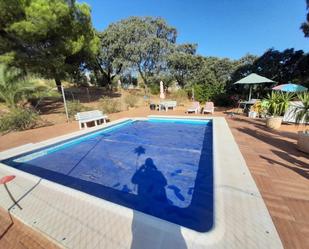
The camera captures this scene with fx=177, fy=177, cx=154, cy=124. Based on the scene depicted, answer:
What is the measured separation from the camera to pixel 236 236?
1.95 metres

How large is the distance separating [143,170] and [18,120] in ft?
21.5

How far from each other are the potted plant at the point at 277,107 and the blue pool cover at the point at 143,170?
2.44 meters

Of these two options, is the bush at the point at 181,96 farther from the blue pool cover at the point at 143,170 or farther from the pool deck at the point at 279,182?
the pool deck at the point at 279,182

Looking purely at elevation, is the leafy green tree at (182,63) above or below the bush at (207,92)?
above

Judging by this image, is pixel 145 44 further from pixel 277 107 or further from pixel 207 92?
pixel 277 107

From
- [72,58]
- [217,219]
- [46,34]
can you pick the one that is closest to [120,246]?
[217,219]

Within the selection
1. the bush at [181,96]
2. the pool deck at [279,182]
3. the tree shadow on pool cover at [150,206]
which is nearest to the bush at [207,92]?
the bush at [181,96]

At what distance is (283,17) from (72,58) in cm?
1705

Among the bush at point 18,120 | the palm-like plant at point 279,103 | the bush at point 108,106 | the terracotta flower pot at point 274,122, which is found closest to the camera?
the palm-like plant at point 279,103

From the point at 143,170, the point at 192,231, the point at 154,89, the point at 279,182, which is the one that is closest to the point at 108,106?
the point at 143,170

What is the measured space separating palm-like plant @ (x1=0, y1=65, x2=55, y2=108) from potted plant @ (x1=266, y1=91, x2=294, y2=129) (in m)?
11.1

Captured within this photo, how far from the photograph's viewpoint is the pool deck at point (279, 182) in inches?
80.6

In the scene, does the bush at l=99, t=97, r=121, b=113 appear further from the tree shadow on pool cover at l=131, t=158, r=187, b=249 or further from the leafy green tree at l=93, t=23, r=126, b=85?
the leafy green tree at l=93, t=23, r=126, b=85

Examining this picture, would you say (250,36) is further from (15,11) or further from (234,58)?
(15,11)
